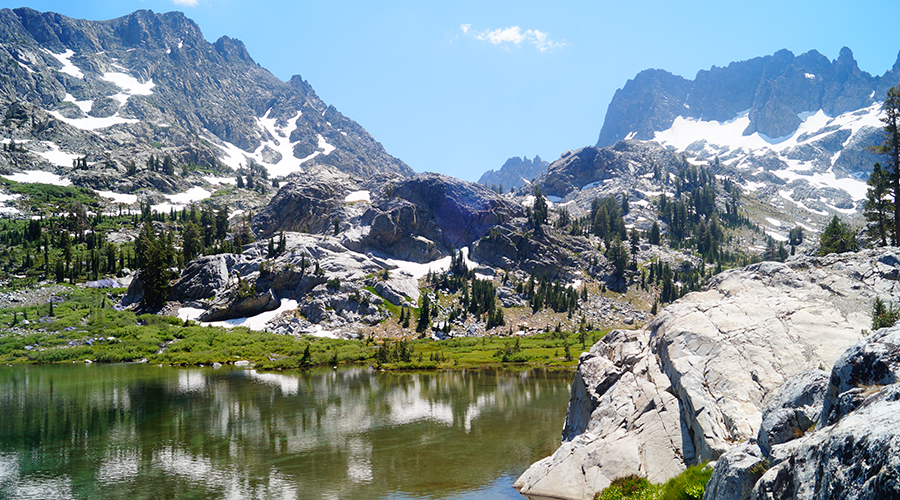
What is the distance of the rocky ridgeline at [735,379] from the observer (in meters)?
13.2

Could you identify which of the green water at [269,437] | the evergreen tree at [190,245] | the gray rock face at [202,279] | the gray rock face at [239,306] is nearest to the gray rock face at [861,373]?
the green water at [269,437]

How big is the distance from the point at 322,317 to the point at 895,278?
487ft

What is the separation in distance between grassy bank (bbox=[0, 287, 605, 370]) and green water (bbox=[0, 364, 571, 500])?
87.6 feet

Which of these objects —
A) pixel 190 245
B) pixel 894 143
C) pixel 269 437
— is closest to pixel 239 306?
pixel 190 245

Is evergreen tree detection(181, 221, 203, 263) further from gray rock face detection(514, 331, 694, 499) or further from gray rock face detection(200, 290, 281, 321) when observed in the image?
gray rock face detection(514, 331, 694, 499)

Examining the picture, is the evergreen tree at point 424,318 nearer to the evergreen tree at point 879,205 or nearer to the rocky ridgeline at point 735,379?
the evergreen tree at point 879,205

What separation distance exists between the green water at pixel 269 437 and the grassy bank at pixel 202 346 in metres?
26.7

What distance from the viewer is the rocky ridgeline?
13195 mm

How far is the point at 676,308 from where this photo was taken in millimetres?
32781

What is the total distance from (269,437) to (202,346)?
88.5 m

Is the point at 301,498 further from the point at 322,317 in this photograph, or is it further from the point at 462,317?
the point at 462,317

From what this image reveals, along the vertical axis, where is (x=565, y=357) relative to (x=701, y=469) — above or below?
below

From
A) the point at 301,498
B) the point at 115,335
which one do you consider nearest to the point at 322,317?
the point at 115,335

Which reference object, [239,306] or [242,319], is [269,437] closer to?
[242,319]
